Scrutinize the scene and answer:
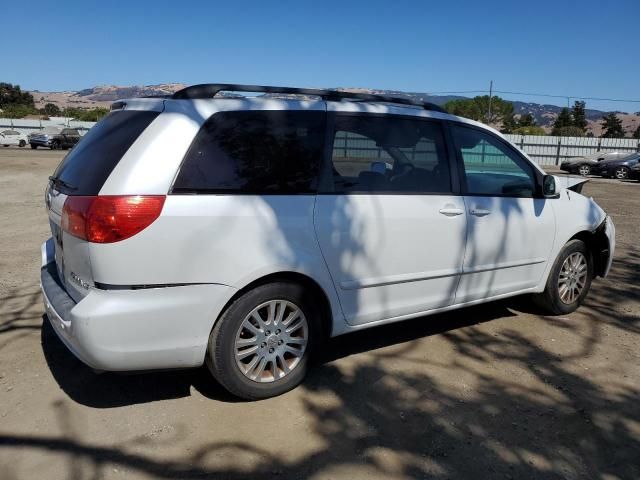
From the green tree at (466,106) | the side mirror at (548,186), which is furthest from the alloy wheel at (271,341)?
the green tree at (466,106)

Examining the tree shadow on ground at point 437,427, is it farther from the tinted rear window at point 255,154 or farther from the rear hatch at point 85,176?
the tinted rear window at point 255,154

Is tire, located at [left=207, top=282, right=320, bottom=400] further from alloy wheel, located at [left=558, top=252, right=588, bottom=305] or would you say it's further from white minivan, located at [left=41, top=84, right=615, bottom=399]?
alloy wheel, located at [left=558, top=252, right=588, bottom=305]

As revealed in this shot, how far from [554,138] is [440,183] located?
36.0 m

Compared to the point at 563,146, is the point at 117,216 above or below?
below

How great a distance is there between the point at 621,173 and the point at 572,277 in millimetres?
22945

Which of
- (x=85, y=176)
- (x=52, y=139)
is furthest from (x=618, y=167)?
(x=52, y=139)

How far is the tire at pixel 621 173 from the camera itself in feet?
80.5

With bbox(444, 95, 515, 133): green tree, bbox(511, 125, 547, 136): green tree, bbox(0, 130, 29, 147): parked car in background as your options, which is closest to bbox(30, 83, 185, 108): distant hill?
bbox(0, 130, 29, 147): parked car in background

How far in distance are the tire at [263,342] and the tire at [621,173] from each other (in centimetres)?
2526

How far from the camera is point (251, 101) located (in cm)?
332

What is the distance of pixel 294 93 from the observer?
11.9ft

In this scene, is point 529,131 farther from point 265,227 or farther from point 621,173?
point 265,227

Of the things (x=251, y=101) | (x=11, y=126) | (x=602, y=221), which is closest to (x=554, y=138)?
(x=602, y=221)

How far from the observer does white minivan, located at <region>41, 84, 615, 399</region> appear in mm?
2878
